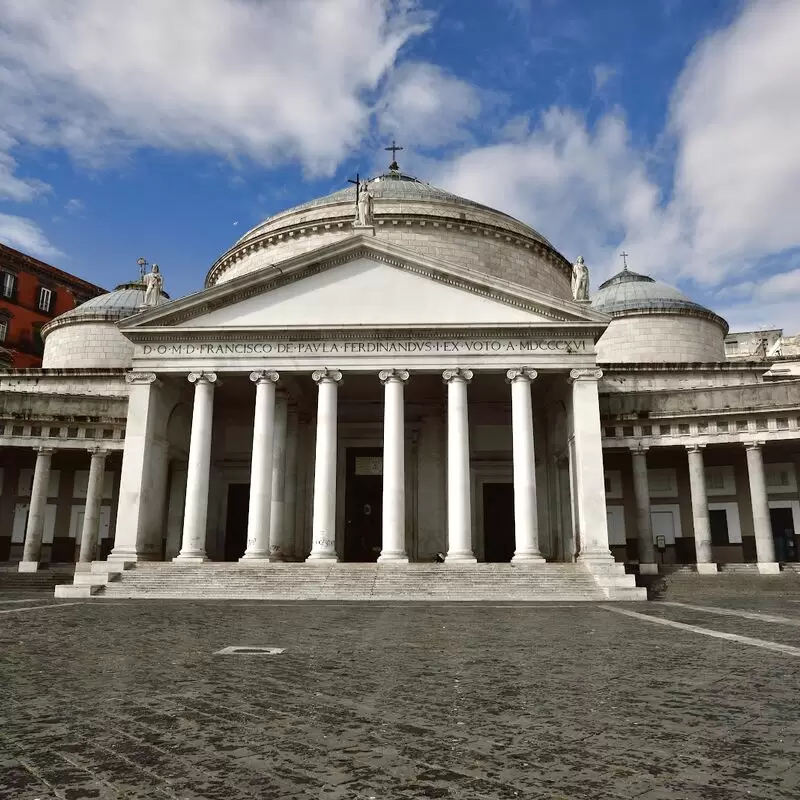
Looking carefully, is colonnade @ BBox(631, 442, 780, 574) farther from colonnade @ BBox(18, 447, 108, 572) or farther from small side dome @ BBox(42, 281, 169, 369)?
small side dome @ BBox(42, 281, 169, 369)

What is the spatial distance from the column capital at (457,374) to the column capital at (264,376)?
6261 millimetres

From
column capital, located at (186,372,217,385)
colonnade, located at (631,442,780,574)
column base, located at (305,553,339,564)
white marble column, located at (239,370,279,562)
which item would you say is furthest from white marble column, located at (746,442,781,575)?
column capital, located at (186,372,217,385)

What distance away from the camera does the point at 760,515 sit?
1078 inches

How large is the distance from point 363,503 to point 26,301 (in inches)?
1734

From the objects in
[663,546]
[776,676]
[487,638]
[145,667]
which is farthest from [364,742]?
[663,546]

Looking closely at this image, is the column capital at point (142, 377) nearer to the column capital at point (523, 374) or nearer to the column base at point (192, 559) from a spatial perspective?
the column base at point (192, 559)

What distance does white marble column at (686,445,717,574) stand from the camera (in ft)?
90.0

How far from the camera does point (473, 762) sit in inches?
163

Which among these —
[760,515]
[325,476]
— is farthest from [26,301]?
[760,515]

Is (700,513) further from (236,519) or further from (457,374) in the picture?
(236,519)

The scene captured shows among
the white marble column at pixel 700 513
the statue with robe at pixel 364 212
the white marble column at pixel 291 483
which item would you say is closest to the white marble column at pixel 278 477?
the white marble column at pixel 291 483

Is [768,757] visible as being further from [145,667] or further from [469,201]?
[469,201]

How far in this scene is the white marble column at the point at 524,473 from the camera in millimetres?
24266

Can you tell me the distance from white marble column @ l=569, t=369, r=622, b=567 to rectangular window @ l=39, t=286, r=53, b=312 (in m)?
53.5
